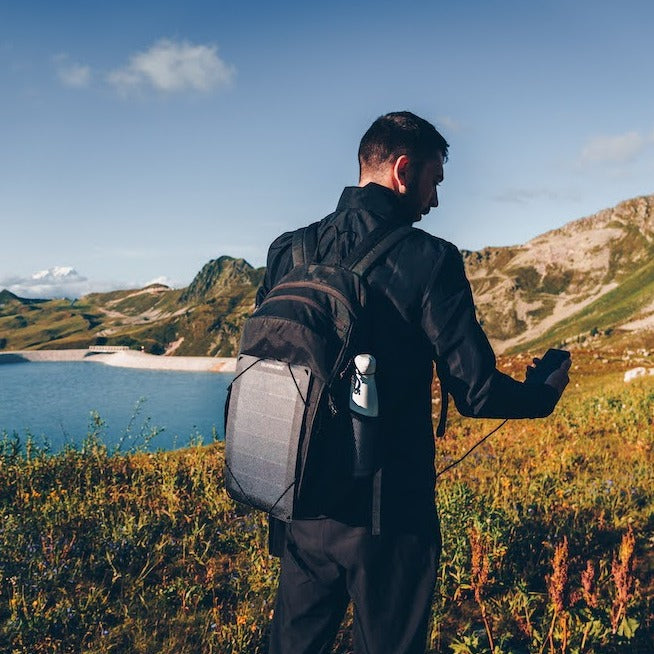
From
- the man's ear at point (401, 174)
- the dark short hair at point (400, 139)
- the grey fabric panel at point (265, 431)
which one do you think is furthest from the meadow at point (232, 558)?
the dark short hair at point (400, 139)

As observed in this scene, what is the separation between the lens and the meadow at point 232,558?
3730 mm

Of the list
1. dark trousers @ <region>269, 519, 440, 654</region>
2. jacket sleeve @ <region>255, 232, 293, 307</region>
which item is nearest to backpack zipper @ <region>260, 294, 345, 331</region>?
jacket sleeve @ <region>255, 232, 293, 307</region>

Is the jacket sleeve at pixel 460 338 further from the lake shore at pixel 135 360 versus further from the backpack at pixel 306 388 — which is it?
the lake shore at pixel 135 360

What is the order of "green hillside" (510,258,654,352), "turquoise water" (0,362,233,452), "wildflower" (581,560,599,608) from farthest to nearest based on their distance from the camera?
"green hillside" (510,258,654,352)
"turquoise water" (0,362,233,452)
"wildflower" (581,560,599,608)

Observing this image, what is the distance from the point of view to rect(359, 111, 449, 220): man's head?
239cm

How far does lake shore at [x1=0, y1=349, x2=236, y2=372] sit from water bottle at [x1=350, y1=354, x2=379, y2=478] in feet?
405

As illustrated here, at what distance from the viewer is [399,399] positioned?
224 centimetres

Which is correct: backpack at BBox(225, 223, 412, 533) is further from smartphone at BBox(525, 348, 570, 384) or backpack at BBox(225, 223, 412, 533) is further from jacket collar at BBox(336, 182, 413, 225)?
smartphone at BBox(525, 348, 570, 384)

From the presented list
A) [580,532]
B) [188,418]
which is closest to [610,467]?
[580,532]

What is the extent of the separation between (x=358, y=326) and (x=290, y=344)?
0.30m

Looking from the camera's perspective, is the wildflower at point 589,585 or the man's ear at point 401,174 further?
the wildflower at point 589,585

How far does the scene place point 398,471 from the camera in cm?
228

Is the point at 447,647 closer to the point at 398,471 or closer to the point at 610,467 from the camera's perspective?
the point at 398,471

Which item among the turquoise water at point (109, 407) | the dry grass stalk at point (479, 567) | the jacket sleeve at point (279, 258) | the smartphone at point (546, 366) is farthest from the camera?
the turquoise water at point (109, 407)
